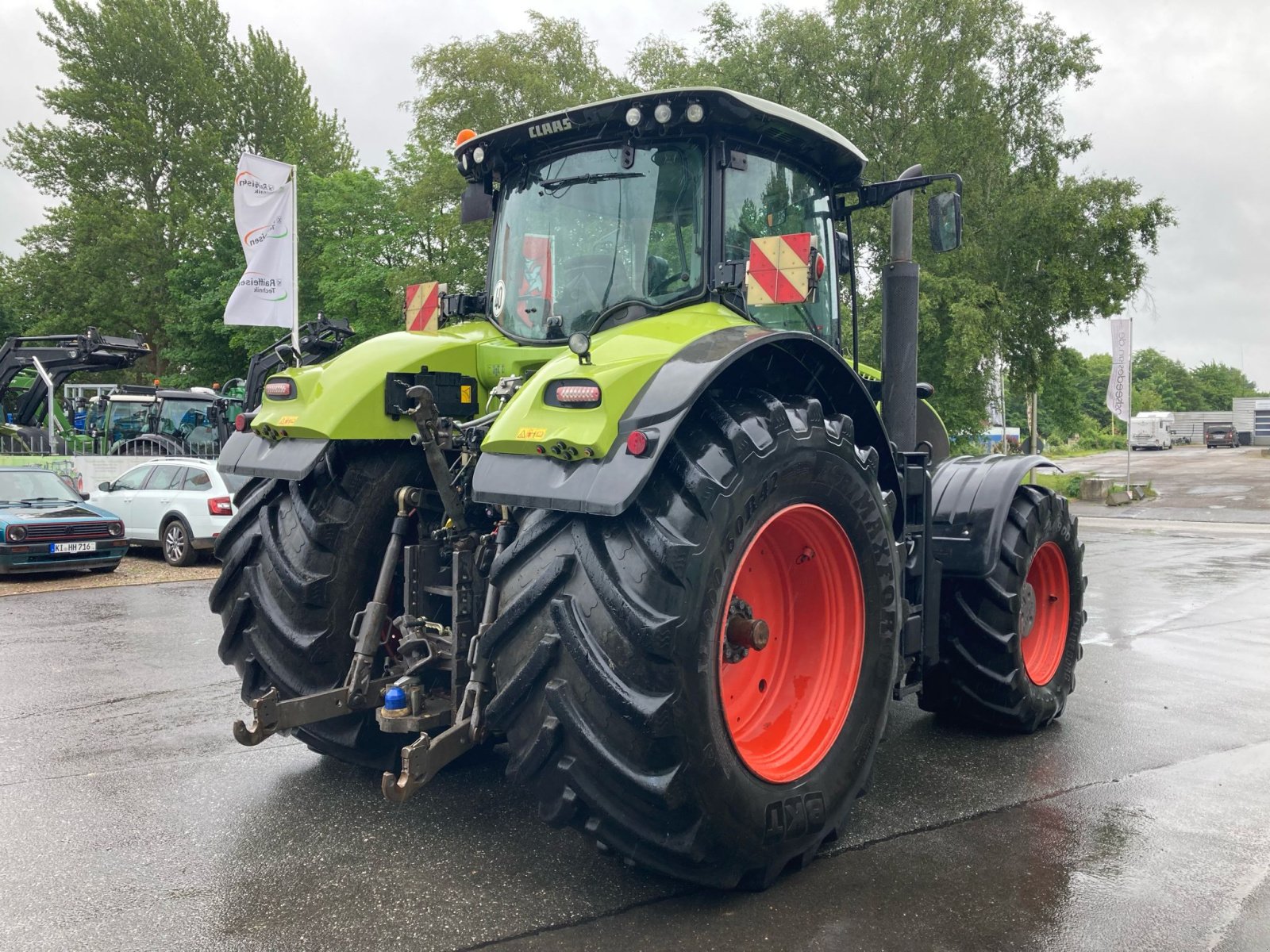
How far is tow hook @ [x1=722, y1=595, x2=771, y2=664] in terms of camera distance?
327cm

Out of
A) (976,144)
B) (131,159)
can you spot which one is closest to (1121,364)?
(976,144)

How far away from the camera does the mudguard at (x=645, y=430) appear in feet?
9.09

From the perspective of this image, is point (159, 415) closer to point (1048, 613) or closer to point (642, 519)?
point (1048, 613)

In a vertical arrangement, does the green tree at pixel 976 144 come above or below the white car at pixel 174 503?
above

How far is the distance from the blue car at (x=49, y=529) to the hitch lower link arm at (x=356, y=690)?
960 centimetres

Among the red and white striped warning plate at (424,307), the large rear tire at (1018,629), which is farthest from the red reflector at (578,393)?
the large rear tire at (1018,629)

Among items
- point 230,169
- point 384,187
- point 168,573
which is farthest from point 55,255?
point 168,573

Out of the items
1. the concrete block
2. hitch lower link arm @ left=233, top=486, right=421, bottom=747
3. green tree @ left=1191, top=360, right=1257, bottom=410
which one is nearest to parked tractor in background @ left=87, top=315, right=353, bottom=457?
hitch lower link arm @ left=233, top=486, right=421, bottom=747

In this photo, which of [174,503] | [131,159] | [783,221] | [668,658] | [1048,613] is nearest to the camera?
[668,658]

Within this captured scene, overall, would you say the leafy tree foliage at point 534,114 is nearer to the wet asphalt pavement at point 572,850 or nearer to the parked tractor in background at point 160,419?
the parked tractor in background at point 160,419

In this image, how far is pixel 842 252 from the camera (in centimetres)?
480

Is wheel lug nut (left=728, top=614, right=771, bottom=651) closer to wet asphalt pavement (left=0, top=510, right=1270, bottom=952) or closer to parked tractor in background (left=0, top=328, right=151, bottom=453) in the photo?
wet asphalt pavement (left=0, top=510, right=1270, bottom=952)

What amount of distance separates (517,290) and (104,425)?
21730 mm

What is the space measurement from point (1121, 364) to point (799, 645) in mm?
22774
